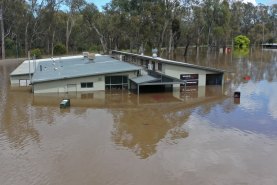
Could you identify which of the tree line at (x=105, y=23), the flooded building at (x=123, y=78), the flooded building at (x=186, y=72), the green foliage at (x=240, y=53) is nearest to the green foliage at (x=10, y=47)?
the tree line at (x=105, y=23)

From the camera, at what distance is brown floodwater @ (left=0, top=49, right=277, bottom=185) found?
15.5 metres

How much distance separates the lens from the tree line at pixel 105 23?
72.5 meters

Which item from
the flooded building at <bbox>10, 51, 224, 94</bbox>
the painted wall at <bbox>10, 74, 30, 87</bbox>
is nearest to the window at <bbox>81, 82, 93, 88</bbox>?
the flooded building at <bbox>10, 51, 224, 94</bbox>

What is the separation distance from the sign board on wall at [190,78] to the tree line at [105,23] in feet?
112

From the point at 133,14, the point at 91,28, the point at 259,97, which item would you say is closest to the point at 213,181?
the point at 259,97

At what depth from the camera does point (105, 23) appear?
8019cm

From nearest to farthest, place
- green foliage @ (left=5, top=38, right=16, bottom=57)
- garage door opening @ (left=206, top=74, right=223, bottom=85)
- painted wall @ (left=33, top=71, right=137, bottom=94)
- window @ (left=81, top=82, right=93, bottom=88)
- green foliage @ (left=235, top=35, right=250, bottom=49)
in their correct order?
painted wall @ (left=33, top=71, right=137, bottom=94) → window @ (left=81, top=82, right=93, bottom=88) → garage door opening @ (left=206, top=74, right=223, bottom=85) → green foliage @ (left=5, top=38, right=16, bottom=57) → green foliage @ (left=235, top=35, right=250, bottom=49)

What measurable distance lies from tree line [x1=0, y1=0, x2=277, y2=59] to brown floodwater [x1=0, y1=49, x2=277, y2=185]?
41.9 m

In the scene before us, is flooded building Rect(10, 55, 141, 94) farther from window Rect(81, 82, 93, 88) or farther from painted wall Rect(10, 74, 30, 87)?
painted wall Rect(10, 74, 30, 87)

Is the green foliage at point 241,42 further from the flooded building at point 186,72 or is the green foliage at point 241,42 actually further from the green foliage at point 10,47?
the flooded building at point 186,72

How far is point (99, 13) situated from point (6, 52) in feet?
78.2

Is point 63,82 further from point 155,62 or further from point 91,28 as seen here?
point 91,28

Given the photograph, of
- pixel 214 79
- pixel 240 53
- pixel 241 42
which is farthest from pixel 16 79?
pixel 241 42

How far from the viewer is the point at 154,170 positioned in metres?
16.0
